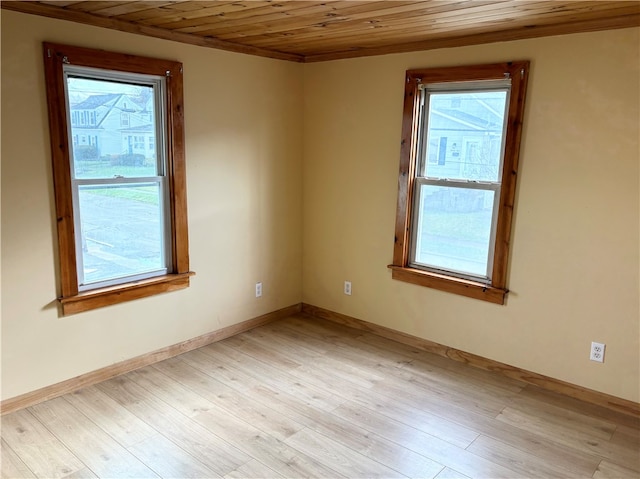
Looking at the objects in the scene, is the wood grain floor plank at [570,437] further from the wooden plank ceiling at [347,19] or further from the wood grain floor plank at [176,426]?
the wooden plank ceiling at [347,19]

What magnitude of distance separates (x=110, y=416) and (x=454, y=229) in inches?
100

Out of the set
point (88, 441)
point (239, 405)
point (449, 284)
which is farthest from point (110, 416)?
point (449, 284)

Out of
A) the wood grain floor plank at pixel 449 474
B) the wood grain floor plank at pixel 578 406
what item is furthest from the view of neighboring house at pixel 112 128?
the wood grain floor plank at pixel 578 406

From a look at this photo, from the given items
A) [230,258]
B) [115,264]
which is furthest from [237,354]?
[115,264]

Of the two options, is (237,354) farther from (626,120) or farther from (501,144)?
(626,120)

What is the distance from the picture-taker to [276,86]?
4.05 metres

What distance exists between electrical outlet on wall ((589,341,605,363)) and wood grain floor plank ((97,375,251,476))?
2.15 m

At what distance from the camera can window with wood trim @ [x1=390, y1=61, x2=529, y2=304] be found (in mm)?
3219

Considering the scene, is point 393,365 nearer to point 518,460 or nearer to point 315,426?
point 315,426

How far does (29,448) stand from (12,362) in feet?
1.77

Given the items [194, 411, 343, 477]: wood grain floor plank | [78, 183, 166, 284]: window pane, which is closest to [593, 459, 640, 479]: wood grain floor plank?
[194, 411, 343, 477]: wood grain floor plank

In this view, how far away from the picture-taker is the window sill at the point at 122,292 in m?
3.01

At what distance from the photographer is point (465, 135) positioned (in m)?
3.43

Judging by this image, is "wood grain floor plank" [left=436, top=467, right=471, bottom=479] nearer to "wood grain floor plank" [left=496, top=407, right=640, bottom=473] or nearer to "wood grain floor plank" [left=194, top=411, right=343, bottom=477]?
"wood grain floor plank" [left=194, top=411, right=343, bottom=477]
